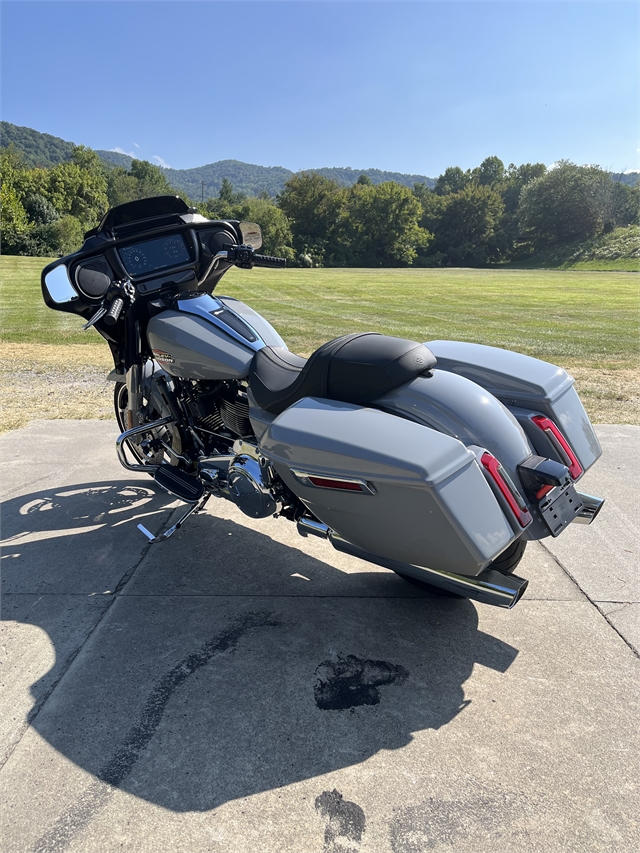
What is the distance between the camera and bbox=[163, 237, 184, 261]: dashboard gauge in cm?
345

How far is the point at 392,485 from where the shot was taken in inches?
75.5

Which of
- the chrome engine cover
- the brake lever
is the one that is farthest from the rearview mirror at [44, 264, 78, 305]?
the chrome engine cover

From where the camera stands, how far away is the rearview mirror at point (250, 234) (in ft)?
12.4

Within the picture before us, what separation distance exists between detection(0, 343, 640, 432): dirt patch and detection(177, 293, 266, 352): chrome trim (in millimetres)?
2979

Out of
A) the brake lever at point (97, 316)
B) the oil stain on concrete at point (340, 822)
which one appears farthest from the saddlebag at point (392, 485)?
the brake lever at point (97, 316)

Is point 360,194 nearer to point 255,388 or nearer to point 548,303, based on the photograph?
point 548,303

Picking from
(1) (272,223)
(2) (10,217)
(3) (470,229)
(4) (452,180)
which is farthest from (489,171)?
(2) (10,217)

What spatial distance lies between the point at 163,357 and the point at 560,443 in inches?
80.5

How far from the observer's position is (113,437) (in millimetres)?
5102

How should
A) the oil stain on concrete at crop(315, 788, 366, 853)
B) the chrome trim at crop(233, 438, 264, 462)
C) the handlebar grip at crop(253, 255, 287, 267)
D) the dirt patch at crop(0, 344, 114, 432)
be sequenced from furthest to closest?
the dirt patch at crop(0, 344, 114, 432), the handlebar grip at crop(253, 255, 287, 267), the chrome trim at crop(233, 438, 264, 462), the oil stain on concrete at crop(315, 788, 366, 853)

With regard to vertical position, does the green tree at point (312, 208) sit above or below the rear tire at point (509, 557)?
above

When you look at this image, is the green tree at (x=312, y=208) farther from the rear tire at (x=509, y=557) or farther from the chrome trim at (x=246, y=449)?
the rear tire at (x=509, y=557)

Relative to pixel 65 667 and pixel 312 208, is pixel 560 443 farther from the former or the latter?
pixel 312 208

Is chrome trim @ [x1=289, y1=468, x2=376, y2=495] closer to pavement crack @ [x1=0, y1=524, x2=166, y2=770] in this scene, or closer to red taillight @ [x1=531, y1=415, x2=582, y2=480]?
red taillight @ [x1=531, y1=415, x2=582, y2=480]
